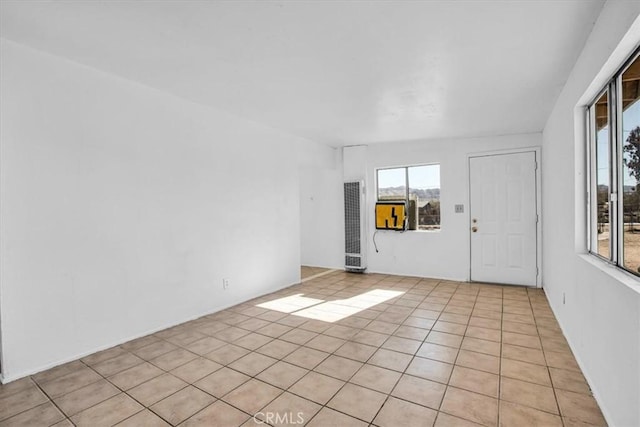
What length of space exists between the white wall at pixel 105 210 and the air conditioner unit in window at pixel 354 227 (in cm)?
249

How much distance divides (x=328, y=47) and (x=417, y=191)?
3.97 m

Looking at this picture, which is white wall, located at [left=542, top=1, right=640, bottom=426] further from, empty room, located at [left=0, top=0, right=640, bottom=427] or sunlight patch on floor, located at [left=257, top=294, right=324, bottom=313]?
sunlight patch on floor, located at [left=257, top=294, right=324, bottom=313]

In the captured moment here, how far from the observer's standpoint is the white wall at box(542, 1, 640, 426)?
1561 mm

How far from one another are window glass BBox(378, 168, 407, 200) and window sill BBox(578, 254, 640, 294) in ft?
12.3

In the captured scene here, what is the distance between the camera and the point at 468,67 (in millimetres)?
2773

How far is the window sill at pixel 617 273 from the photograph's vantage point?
1579mm

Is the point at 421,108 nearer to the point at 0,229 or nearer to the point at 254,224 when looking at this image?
the point at 254,224

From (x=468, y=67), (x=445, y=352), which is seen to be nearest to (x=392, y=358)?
(x=445, y=352)

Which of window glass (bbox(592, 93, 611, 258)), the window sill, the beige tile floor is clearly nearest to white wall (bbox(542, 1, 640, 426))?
the window sill

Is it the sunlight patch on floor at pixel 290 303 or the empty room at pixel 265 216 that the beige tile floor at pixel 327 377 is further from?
the sunlight patch on floor at pixel 290 303

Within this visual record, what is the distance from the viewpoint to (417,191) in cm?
589

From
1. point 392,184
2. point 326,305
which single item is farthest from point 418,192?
point 326,305

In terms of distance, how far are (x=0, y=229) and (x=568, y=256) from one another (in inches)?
185

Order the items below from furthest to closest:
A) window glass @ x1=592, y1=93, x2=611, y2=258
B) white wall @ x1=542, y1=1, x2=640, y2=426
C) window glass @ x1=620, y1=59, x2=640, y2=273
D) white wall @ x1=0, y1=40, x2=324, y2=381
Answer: white wall @ x1=0, y1=40, x2=324, y2=381
window glass @ x1=592, y1=93, x2=611, y2=258
window glass @ x1=620, y1=59, x2=640, y2=273
white wall @ x1=542, y1=1, x2=640, y2=426
